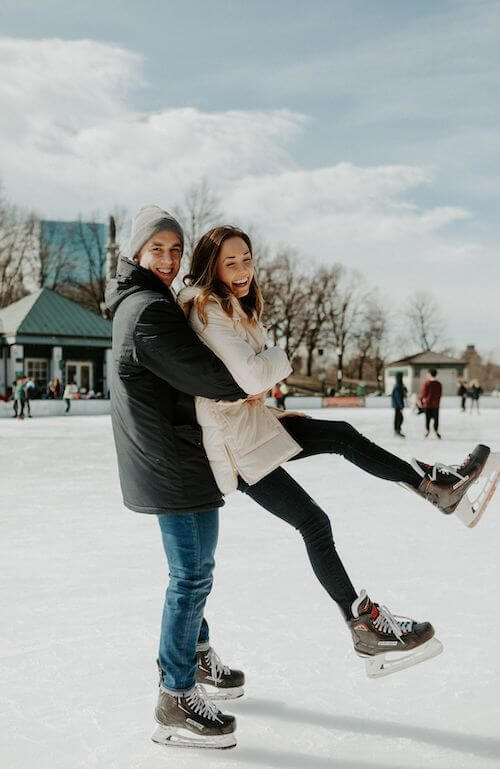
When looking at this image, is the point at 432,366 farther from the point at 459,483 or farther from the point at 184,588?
the point at 184,588

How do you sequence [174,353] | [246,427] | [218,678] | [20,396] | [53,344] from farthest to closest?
[53,344] < [20,396] < [218,678] < [246,427] < [174,353]

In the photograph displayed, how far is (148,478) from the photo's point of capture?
92.4 inches

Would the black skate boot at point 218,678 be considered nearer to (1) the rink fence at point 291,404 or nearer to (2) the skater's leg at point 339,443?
(2) the skater's leg at point 339,443

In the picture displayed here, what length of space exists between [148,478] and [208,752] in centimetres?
85

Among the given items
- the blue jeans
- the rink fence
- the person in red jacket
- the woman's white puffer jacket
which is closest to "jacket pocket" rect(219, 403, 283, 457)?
the woman's white puffer jacket

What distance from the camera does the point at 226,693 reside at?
2.77 m

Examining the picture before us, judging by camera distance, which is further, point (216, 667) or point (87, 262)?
point (87, 262)

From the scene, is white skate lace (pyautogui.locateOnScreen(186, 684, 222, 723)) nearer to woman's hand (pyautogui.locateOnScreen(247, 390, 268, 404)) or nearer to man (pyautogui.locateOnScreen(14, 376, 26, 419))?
woman's hand (pyautogui.locateOnScreen(247, 390, 268, 404))

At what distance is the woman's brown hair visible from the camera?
244cm

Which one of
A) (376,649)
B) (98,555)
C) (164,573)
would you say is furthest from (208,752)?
(98,555)

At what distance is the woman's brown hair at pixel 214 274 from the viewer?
2.44m

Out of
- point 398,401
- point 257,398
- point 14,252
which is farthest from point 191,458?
point 14,252

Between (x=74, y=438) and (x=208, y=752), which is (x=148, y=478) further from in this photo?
(x=74, y=438)

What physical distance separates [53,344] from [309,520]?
32.8m
